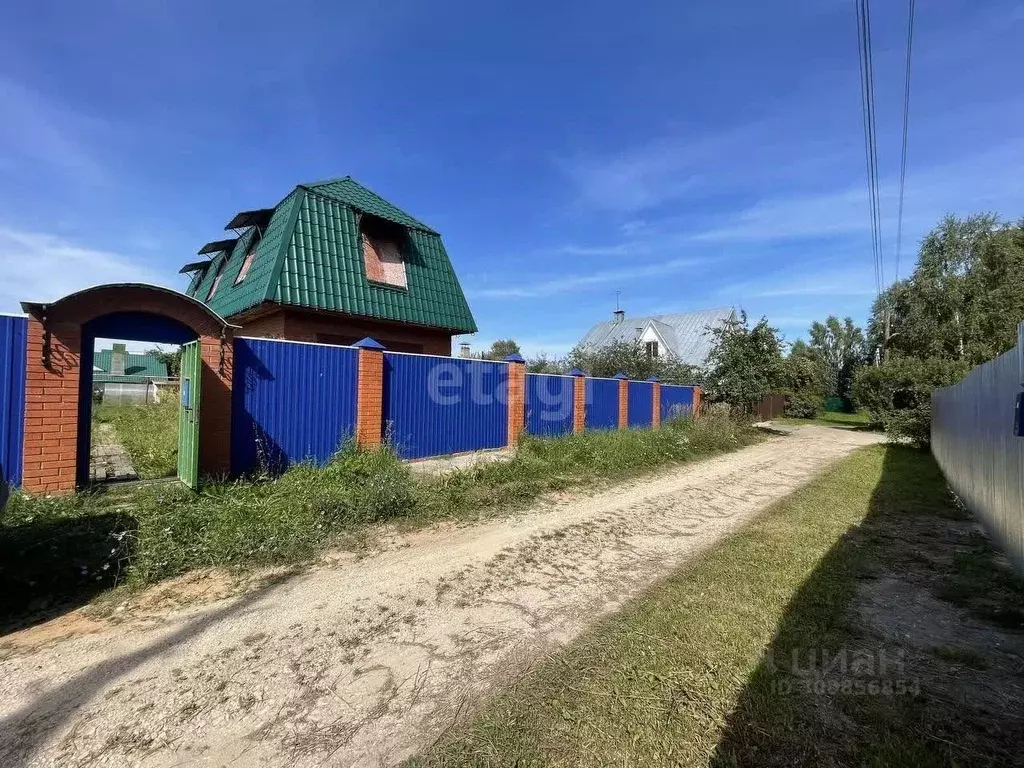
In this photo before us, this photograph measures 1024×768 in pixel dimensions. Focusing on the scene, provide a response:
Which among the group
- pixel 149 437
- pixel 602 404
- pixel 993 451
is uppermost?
pixel 602 404

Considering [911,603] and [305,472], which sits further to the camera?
[305,472]

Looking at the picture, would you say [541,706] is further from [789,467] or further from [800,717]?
[789,467]

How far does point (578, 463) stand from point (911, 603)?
5.40 m

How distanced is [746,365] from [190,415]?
53.2ft

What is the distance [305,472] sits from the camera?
6.39 metres

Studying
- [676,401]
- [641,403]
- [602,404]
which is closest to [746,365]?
[676,401]

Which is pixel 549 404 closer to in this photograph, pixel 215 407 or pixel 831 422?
pixel 215 407

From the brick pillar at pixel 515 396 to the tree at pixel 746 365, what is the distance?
918cm

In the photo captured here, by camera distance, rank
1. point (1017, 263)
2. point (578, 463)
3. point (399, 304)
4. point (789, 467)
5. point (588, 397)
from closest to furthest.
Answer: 1. point (578, 463)
2. point (789, 467)
3. point (399, 304)
4. point (588, 397)
5. point (1017, 263)

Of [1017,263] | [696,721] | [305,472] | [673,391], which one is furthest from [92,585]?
[1017,263]

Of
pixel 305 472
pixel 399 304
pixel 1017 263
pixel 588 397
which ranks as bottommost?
pixel 305 472

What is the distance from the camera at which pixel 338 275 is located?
35.1ft

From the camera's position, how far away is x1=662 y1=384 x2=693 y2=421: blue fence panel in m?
17.0

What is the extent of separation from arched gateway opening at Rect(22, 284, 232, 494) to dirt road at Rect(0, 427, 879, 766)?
3.15m
